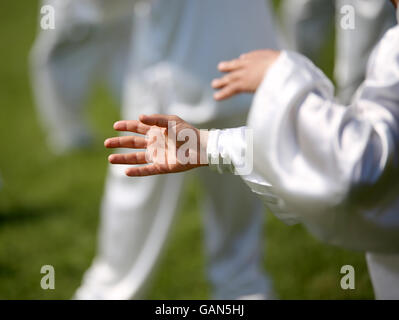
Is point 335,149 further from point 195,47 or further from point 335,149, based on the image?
point 195,47

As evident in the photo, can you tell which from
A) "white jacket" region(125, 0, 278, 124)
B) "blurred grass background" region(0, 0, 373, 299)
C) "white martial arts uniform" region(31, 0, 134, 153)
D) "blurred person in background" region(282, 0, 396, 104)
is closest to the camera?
"white jacket" region(125, 0, 278, 124)

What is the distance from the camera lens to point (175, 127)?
1.32 meters

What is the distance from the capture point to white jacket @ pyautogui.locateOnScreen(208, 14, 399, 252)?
109 centimetres

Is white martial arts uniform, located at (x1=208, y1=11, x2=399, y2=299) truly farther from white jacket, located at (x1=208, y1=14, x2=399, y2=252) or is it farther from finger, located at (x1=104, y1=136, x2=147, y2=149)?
finger, located at (x1=104, y1=136, x2=147, y2=149)

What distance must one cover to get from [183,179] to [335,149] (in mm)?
1132

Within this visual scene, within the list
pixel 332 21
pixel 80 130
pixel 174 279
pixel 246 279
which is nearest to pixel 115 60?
pixel 80 130

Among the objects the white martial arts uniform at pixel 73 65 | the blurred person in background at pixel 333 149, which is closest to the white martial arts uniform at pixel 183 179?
the blurred person in background at pixel 333 149

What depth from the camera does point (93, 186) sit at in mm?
3598

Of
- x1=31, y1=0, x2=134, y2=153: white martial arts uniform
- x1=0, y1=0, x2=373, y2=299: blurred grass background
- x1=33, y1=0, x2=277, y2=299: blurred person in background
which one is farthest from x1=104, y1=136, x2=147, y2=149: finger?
x1=31, y1=0, x2=134, y2=153: white martial arts uniform

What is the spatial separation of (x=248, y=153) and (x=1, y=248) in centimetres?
204

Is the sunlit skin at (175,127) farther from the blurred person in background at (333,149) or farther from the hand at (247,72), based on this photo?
the blurred person in background at (333,149)

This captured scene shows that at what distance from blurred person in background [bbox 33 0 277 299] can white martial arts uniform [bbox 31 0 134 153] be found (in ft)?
2.77

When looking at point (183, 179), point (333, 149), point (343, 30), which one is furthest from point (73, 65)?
point (333, 149)

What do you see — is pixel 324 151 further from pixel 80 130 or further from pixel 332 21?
pixel 80 130
